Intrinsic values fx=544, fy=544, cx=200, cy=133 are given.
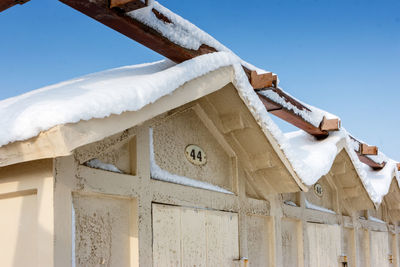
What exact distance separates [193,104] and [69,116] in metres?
2.42

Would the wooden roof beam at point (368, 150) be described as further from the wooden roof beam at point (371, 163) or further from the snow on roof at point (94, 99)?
the snow on roof at point (94, 99)

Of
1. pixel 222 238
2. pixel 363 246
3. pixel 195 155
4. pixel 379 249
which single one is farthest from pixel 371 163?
pixel 195 155

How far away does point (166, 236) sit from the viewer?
482 centimetres

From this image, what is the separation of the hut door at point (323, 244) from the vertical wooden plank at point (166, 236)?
11.2ft

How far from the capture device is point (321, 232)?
330 inches

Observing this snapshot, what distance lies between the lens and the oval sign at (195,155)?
5.41 meters

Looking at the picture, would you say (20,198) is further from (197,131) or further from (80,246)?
(197,131)

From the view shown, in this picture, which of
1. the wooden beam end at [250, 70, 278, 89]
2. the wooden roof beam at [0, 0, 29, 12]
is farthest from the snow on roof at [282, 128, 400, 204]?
the wooden roof beam at [0, 0, 29, 12]

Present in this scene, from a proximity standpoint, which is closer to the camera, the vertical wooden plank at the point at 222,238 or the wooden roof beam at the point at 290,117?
the vertical wooden plank at the point at 222,238

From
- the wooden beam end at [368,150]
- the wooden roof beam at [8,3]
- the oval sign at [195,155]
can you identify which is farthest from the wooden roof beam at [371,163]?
the wooden roof beam at [8,3]

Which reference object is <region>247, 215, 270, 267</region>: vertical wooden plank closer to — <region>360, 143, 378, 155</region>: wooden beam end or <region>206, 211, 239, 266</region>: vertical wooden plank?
<region>206, 211, 239, 266</region>: vertical wooden plank

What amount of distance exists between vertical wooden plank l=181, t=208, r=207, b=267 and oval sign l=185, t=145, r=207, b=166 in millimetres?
508

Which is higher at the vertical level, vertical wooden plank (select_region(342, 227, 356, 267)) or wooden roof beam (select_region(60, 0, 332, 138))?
wooden roof beam (select_region(60, 0, 332, 138))

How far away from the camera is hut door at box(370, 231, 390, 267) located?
11.0 meters
